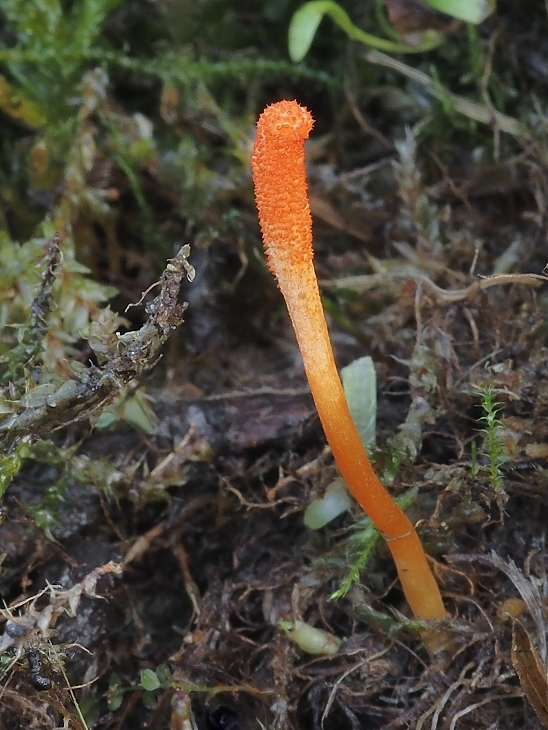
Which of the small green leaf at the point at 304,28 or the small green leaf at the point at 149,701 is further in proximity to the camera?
the small green leaf at the point at 304,28

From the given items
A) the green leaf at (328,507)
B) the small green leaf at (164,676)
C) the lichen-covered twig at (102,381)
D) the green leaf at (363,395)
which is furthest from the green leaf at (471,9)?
the small green leaf at (164,676)

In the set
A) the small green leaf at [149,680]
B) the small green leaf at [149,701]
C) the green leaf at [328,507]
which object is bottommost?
the small green leaf at [149,701]

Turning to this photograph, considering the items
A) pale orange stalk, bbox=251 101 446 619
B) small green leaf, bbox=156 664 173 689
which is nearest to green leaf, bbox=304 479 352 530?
pale orange stalk, bbox=251 101 446 619

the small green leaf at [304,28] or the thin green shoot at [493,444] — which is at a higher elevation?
the small green leaf at [304,28]

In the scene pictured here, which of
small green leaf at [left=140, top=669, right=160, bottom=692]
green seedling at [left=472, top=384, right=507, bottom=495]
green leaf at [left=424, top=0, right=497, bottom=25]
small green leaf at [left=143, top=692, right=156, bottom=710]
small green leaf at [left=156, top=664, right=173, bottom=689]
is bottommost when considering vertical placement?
small green leaf at [left=143, top=692, right=156, bottom=710]

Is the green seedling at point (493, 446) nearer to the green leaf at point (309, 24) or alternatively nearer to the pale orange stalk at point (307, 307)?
the pale orange stalk at point (307, 307)

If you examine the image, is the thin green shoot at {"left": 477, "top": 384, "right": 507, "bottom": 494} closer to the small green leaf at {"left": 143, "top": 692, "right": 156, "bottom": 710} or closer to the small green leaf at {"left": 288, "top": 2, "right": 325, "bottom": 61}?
the small green leaf at {"left": 143, "top": 692, "right": 156, "bottom": 710}

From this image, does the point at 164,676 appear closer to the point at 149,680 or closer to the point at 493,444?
the point at 149,680
